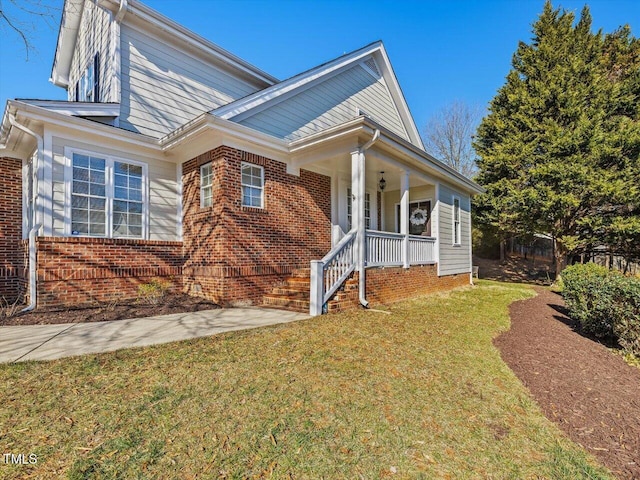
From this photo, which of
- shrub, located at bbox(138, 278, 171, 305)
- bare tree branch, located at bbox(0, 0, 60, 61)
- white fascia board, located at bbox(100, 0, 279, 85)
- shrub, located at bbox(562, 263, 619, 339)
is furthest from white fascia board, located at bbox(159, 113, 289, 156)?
shrub, located at bbox(562, 263, 619, 339)

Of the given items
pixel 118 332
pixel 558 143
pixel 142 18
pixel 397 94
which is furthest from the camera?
pixel 558 143

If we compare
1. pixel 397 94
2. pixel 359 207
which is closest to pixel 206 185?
pixel 359 207

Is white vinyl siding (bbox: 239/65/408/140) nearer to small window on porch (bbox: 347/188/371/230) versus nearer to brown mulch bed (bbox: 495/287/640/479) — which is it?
small window on porch (bbox: 347/188/371/230)

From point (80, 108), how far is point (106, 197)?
1856mm

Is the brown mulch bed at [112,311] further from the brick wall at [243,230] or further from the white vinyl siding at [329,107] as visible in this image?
the white vinyl siding at [329,107]

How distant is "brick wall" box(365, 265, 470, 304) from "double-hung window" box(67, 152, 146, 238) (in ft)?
18.0

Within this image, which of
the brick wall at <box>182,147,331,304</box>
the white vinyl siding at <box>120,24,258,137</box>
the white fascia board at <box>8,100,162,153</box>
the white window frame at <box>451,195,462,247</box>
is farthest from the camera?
the white window frame at <box>451,195,462,247</box>

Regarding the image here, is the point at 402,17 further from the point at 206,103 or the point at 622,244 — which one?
the point at 622,244

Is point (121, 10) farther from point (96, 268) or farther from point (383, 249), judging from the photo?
point (383, 249)

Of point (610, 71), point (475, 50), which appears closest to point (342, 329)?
point (475, 50)

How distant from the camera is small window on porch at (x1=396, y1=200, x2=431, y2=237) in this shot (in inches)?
448

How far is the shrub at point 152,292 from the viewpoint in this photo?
23.6 feet

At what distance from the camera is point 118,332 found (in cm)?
493

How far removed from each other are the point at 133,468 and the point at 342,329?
11.4 ft
